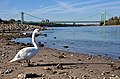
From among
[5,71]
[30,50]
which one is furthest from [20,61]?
[5,71]

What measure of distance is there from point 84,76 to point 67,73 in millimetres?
740

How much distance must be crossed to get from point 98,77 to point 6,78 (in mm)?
3079

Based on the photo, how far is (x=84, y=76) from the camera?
9750mm

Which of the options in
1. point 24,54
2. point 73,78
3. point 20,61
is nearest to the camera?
point 73,78

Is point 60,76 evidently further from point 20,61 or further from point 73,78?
point 20,61

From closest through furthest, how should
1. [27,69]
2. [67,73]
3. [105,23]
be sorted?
[67,73]
[27,69]
[105,23]

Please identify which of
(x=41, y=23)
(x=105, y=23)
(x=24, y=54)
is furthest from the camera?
(x=105, y=23)

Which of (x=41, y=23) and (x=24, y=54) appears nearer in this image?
(x=24, y=54)

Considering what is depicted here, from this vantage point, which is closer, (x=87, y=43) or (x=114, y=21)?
(x=87, y=43)

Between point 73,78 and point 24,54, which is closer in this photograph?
point 73,78

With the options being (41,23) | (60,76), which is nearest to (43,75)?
(60,76)

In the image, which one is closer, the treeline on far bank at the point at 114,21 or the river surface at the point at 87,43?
the river surface at the point at 87,43

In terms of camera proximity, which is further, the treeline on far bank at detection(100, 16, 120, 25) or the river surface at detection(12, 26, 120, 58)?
the treeline on far bank at detection(100, 16, 120, 25)

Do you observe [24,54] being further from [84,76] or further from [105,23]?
[105,23]
